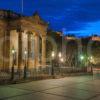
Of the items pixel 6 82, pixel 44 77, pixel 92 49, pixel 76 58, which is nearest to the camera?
pixel 6 82

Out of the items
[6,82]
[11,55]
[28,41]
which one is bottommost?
[6,82]

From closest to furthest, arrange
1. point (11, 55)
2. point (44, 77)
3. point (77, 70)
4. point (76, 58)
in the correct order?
point (44, 77), point (11, 55), point (77, 70), point (76, 58)

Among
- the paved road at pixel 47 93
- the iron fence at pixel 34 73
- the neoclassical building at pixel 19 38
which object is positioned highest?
the neoclassical building at pixel 19 38

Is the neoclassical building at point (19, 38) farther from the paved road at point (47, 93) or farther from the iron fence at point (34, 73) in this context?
the paved road at point (47, 93)

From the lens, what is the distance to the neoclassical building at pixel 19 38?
115ft

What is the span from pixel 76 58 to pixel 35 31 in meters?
18.1

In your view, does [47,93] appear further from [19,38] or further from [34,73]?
[19,38]

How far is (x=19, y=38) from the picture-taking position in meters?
34.7

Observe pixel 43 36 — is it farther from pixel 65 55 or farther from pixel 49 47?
pixel 65 55

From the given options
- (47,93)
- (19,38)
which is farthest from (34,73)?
(47,93)

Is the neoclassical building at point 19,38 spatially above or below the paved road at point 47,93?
above

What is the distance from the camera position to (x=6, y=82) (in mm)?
21766

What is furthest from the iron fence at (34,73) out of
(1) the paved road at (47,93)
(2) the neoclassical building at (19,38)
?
(2) the neoclassical building at (19,38)

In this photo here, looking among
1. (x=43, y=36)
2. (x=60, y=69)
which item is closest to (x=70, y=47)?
(x=43, y=36)
